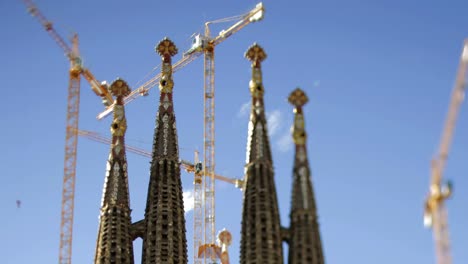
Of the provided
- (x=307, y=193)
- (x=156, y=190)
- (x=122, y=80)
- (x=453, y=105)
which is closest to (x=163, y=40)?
(x=122, y=80)

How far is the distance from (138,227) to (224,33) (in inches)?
1189

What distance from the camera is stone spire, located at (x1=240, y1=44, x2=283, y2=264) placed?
324ft

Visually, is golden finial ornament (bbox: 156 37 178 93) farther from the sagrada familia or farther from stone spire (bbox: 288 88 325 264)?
stone spire (bbox: 288 88 325 264)

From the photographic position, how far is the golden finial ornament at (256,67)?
106 m

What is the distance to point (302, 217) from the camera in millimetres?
98875

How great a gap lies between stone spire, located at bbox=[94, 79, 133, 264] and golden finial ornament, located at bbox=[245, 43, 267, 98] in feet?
38.0

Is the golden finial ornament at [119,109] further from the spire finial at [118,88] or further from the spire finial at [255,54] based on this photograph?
the spire finial at [255,54]

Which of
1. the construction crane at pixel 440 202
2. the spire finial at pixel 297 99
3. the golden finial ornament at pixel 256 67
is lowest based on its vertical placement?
the construction crane at pixel 440 202

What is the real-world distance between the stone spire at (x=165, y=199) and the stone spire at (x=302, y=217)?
1000cm

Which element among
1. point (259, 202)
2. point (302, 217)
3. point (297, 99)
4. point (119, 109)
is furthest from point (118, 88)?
point (302, 217)

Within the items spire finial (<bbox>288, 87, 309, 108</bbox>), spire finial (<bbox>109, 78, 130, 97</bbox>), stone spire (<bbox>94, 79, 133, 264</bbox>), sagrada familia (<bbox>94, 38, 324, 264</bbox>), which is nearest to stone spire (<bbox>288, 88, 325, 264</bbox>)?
sagrada familia (<bbox>94, 38, 324, 264</bbox>)

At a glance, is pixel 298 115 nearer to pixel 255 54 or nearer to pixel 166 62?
pixel 255 54

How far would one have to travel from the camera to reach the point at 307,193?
9969cm

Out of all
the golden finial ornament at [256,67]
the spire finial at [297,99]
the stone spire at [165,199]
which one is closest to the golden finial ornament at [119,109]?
the stone spire at [165,199]
